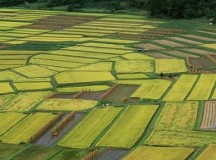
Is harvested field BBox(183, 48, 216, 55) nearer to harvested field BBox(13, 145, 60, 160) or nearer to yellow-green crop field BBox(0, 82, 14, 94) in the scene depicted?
yellow-green crop field BBox(0, 82, 14, 94)

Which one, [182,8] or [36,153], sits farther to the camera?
[182,8]

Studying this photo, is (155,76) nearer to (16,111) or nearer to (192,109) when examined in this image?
(192,109)

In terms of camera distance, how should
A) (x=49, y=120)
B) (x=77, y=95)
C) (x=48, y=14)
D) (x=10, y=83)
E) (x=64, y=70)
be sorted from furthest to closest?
1. (x=48, y=14)
2. (x=64, y=70)
3. (x=10, y=83)
4. (x=77, y=95)
5. (x=49, y=120)

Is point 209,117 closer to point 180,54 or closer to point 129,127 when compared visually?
point 129,127

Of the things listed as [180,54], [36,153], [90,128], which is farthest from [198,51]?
[36,153]

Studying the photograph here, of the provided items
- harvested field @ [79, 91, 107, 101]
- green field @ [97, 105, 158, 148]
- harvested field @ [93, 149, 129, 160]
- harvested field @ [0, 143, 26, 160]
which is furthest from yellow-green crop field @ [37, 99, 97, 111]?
harvested field @ [93, 149, 129, 160]

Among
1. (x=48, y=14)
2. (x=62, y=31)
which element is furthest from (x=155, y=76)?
(x=48, y=14)
